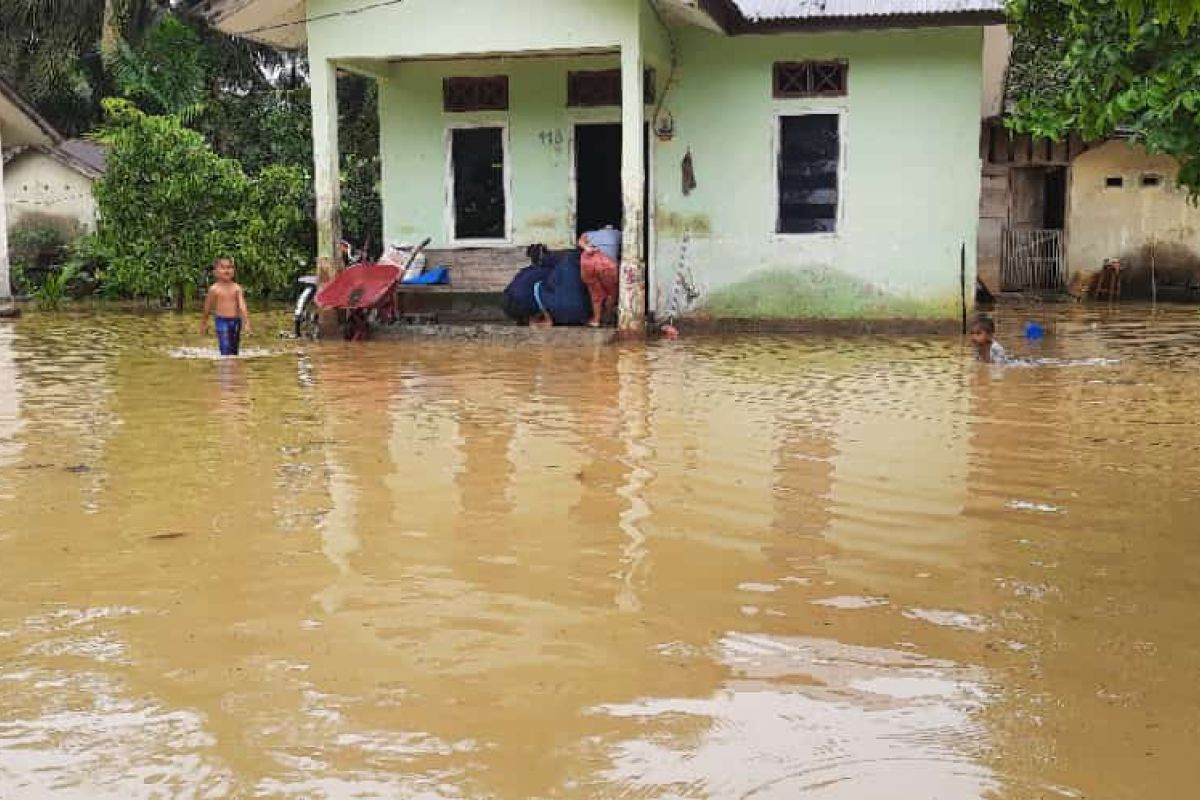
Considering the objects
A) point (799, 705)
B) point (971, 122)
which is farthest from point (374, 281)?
point (799, 705)

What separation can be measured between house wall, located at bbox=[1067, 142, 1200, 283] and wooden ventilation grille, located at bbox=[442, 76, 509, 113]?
439 inches

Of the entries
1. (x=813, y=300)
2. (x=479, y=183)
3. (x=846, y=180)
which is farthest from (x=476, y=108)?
(x=813, y=300)

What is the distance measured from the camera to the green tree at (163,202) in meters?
17.9

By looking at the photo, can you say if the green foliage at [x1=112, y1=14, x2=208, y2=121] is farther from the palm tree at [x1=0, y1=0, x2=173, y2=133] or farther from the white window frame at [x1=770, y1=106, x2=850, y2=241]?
the white window frame at [x1=770, y1=106, x2=850, y2=241]

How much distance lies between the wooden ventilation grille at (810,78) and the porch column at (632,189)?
2146 mm

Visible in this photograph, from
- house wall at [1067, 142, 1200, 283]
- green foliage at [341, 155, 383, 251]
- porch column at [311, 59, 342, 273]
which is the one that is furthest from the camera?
house wall at [1067, 142, 1200, 283]

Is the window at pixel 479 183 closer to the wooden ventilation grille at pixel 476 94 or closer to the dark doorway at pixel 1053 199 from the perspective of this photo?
the wooden ventilation grille at pixel 476 94

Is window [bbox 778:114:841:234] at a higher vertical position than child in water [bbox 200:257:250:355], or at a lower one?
higher

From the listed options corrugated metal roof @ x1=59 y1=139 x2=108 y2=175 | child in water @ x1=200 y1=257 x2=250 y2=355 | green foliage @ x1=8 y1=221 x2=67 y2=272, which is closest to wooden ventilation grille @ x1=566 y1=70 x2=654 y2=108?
child in water @ x1=200 y1=257 x2=250 y2=355

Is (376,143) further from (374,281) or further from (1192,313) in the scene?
(1192,313)

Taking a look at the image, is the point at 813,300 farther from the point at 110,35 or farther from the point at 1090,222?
the point at 110,35

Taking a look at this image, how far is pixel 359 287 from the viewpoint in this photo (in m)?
14.1

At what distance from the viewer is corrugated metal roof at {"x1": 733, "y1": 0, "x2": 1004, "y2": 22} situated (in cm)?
1352

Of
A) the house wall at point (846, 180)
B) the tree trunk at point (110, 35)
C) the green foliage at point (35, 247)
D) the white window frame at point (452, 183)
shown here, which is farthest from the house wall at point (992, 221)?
the green foliage at point (35, 247)
